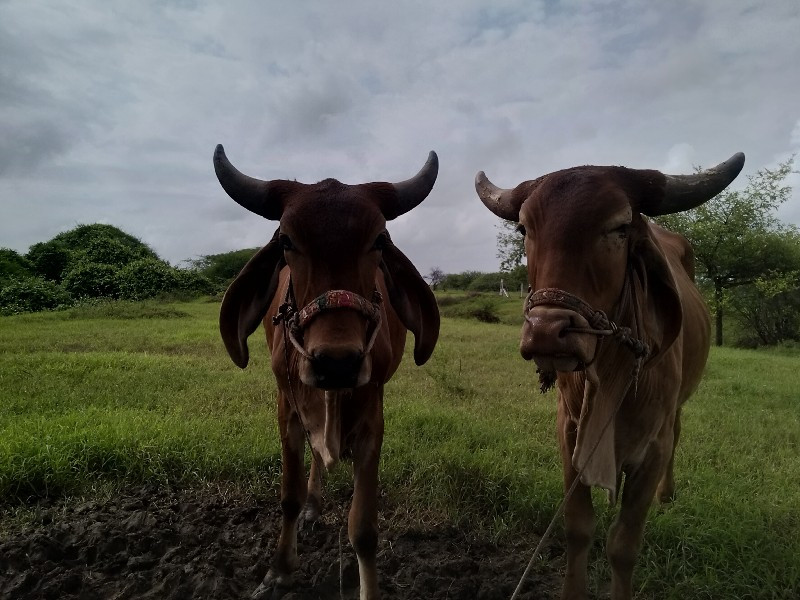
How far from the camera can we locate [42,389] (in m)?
6.07

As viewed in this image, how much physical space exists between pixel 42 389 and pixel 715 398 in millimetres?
7894

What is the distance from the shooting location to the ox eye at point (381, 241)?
2.48 m

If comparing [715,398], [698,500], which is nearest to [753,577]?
[698,500]

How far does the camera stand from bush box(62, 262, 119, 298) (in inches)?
918

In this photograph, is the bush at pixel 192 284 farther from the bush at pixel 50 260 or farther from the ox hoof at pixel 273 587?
the ox hoof at pixel 273 587

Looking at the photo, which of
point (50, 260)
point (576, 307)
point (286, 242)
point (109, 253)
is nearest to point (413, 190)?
point (286, 242)

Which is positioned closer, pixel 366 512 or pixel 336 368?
pixel 336 368

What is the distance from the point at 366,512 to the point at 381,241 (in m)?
1.38

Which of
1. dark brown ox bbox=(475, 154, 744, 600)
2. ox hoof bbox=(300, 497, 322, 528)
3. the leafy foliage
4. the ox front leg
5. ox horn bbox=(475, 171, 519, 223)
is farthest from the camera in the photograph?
the leafy foliage

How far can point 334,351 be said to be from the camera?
203cm

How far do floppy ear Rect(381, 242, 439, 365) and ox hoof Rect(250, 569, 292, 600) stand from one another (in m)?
1.37

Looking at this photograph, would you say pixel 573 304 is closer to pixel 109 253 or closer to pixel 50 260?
pixel 109 253

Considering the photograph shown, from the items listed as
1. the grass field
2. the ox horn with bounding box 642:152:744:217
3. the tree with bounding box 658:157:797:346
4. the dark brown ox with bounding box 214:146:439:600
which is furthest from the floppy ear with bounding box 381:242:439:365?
the tree with bounding box 658:157:797:346

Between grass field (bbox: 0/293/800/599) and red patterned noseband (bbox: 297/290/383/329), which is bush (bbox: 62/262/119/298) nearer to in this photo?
grass field (bbox: 0/293/800/599)
